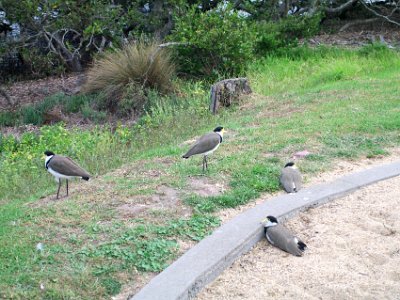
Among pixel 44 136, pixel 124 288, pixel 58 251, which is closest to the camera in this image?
pixel 124 288

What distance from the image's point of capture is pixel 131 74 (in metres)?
12.5

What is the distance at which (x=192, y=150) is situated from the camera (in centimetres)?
657

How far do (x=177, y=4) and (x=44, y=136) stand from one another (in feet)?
18.7

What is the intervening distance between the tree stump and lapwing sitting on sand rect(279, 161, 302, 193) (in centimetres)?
470

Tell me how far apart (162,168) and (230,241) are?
2.23m

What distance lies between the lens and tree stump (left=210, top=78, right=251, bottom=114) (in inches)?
433

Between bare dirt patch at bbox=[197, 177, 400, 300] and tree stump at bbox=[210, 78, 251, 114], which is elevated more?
bare dirt patch at bbox=[197, 177, 400, 300]

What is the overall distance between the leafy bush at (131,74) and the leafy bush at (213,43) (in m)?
0.69

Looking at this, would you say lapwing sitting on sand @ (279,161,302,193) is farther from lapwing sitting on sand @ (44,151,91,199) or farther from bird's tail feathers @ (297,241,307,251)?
lapwing sitting on sand @ (44,151,91,199)

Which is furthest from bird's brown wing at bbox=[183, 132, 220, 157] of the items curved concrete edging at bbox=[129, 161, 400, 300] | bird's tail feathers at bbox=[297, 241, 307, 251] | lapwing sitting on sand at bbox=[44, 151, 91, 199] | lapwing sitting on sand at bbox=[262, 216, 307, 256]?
bird's tail feathers at bbox=[297, 241, 307, 251]

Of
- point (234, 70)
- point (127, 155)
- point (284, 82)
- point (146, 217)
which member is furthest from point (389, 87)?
point (146, 217)

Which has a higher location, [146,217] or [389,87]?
[146,217]

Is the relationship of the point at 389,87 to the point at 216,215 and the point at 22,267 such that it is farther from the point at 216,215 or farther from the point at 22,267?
the point at 22,267

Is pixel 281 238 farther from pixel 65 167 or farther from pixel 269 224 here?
pixel 65 167
